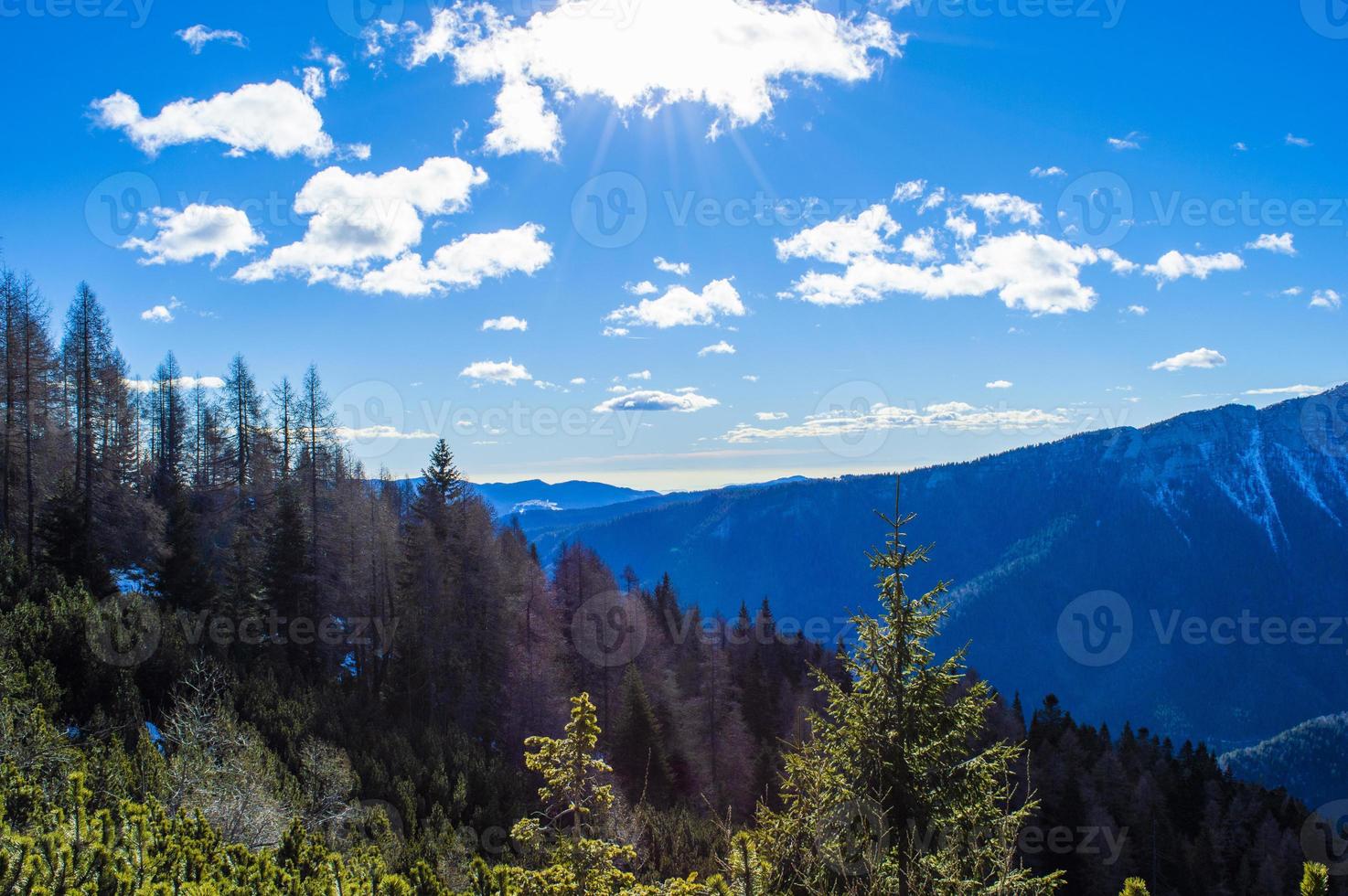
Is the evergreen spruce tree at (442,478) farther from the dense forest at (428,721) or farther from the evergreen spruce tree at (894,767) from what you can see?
the evergreen spruce tree at (894,767)

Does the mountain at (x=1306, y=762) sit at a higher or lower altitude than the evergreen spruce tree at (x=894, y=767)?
lower

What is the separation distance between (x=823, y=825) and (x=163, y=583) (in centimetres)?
3134

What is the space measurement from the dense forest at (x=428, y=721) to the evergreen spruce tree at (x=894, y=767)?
49 mm

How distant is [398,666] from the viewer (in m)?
35.8

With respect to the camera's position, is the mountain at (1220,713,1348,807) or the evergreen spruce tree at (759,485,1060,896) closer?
the evergreen spruce tree at (759,485,1060,896)

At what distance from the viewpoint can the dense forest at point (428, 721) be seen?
9.45m

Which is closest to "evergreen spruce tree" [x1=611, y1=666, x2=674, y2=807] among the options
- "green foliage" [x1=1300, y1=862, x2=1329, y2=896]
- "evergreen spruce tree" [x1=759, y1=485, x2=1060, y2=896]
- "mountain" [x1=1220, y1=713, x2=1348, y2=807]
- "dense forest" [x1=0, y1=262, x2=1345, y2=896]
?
"dense forest" [x1=0, y1=262, x2=1345, y2=896]

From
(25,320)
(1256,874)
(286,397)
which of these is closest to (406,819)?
(286,397)

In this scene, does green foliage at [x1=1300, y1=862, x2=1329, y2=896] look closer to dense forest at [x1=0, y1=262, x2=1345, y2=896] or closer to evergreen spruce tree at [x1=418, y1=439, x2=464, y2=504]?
dense forest at [x1=0, y1=262, x2=1345, y2=896]

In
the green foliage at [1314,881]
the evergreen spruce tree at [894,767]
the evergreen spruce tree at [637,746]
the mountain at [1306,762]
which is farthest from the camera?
the mountain at [1306,762]

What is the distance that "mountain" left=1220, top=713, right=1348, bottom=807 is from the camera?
405 ft

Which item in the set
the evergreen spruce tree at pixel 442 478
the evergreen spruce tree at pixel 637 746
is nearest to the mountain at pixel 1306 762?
the evergreen spruce tree at pixel 637 746

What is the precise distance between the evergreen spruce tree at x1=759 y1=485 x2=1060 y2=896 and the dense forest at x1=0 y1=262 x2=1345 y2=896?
5cm

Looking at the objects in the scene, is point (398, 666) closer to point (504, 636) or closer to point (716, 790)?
point (504, 636)
